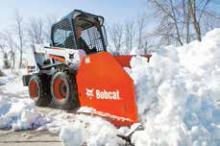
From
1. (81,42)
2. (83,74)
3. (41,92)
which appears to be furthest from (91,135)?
(41,92)

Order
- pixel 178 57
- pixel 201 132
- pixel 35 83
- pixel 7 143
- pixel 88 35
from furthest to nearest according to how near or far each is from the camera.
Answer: pixel 35 83
pixel 88 35
pixel 7 143
pixel 178 57
pixel 201 132

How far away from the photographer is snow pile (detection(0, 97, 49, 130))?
6672 mm

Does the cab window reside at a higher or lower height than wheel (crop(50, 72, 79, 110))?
higher

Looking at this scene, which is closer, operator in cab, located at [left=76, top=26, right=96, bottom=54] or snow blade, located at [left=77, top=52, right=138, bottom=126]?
snow blade, located at [left=77, top=52, right=138, bottom=126]

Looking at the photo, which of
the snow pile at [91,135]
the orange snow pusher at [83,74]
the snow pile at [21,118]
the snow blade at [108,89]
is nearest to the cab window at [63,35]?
the orange snow pusher at [83,74]

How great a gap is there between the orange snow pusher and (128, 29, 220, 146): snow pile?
280mm

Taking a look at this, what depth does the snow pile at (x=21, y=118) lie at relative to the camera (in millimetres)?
6672

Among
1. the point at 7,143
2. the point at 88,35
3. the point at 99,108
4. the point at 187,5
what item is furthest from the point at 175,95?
the point at 187,5

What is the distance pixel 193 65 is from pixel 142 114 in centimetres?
92

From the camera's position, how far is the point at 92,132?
15.2ft

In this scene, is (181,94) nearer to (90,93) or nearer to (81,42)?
(90,93)

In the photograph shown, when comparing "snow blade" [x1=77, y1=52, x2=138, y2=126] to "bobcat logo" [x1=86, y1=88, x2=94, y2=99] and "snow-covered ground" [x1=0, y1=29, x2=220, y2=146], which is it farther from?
"snow-covered ground" [x1=0, y1=29, x2=220, y2=146]

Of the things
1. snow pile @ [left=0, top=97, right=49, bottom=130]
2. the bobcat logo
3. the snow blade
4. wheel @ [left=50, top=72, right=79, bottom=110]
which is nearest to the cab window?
wheel @ [left=50, top=72, right=79, bottom=110]

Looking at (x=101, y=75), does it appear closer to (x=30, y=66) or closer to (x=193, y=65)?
(x=193, y=65)
